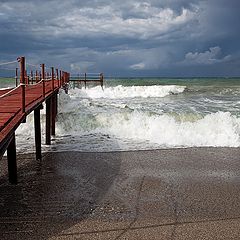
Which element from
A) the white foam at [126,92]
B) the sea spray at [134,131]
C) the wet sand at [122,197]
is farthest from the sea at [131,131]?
the white foam at [126,92]

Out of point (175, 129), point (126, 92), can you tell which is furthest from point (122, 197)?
point (126, 92)

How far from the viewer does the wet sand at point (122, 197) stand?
5064 millimetres

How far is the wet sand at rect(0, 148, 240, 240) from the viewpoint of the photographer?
5064 millimetres

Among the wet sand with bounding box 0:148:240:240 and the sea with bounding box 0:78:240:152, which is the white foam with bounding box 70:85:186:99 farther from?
the wet sand with bounding box 0:148:240:240

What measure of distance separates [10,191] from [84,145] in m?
4.47

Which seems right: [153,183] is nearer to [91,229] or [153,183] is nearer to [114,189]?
[114,189]

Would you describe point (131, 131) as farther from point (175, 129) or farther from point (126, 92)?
point (126, 92)

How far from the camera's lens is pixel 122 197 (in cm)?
640

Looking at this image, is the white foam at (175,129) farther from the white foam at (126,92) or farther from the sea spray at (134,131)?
the white foam at (126,92)

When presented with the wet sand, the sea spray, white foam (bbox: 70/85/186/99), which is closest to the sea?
the sea spray

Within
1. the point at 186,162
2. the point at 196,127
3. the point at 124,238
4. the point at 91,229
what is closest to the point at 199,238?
the point at 124,238

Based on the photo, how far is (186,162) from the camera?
896 cm

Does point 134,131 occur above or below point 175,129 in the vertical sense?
below

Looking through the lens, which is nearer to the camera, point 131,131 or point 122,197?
point 122,197
